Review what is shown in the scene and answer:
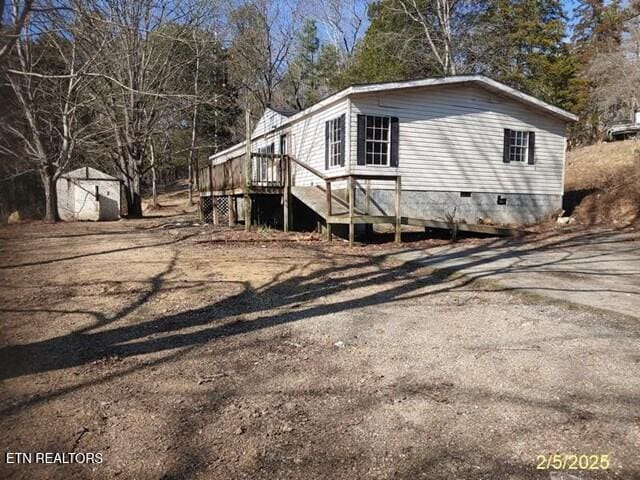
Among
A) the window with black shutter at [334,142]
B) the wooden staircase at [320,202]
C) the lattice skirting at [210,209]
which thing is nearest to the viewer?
the wooden staircase at [320,202]

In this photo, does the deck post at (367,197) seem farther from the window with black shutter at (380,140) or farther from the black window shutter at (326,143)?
the black window shutter at (326,143)

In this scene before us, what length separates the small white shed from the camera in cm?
1800

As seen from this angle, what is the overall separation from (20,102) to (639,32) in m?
33.8

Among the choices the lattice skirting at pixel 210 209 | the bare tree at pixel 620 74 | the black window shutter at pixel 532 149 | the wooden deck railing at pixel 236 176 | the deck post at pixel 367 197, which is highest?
the bare tree at pixel 620 74

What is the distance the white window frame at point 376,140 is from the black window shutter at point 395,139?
9cm

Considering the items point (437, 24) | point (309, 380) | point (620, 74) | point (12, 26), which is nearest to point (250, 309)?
point (309, 380)

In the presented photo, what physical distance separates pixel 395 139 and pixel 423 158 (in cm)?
114

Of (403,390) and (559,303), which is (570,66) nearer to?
(559,303)

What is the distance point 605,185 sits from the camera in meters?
15.6

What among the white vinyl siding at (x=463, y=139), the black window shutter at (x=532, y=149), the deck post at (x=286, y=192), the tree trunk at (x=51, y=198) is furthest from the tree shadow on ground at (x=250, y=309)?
the tree trunk at (x=51, y=198)

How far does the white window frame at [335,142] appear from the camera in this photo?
1236 cm

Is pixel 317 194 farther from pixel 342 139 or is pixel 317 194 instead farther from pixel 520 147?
pixel 520 147

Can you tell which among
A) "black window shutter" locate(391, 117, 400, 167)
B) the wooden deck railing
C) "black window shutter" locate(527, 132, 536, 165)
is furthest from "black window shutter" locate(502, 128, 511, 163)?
the wooden deck railing

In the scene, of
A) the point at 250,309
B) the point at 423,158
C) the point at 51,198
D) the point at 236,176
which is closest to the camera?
the point at 250,309
